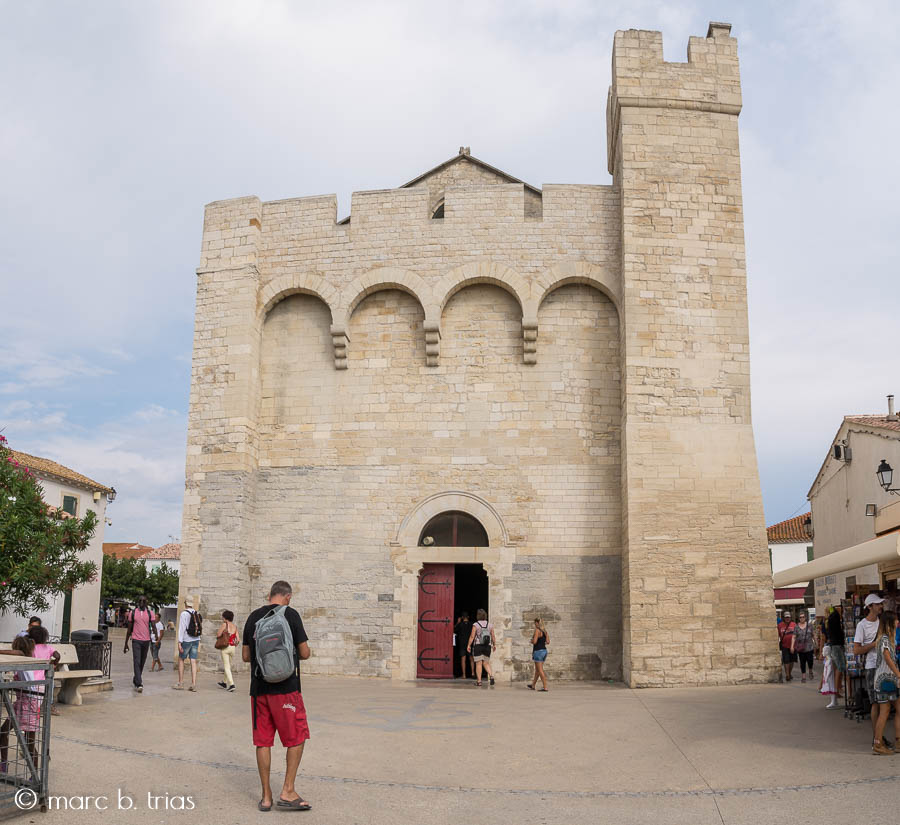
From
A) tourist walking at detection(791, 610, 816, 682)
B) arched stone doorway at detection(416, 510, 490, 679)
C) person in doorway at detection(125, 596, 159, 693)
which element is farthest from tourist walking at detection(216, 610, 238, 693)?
tourist walking at detection(791, 610, 816, 682)

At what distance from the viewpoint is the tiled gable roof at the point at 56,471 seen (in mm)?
25125

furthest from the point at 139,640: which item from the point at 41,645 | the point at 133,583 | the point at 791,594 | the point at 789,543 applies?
the point at 133,583

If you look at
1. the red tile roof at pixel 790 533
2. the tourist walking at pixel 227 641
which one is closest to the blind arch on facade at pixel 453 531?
the tourist walking at pixel 227 641

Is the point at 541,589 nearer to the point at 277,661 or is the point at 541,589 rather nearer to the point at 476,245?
the point at 476,245

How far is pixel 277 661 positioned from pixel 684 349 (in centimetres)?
983

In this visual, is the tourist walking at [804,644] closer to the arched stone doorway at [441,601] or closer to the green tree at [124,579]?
the arched stone doorway at [441,601]

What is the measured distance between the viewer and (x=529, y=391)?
13.9 meters

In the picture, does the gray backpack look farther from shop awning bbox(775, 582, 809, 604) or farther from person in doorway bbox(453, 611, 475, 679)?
shop awning bbox(775, 582, 809, 604)

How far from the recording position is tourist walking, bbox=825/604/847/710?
9.30m

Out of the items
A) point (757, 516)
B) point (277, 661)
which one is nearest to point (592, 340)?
point (757, 516)

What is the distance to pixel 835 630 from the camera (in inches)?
377

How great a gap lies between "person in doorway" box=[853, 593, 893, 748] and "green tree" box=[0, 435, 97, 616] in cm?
983

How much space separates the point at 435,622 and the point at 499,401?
12.3ft

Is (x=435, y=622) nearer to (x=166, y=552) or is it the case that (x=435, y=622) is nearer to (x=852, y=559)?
(x=852, y=559)
